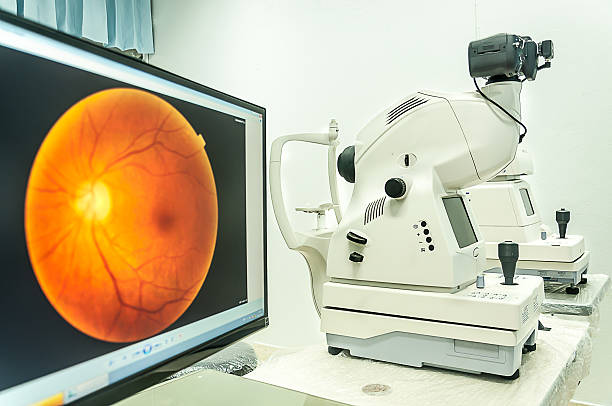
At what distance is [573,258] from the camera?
1528 millimetres

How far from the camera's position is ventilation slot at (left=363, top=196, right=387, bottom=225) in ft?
3.60

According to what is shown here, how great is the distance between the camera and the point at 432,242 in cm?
102

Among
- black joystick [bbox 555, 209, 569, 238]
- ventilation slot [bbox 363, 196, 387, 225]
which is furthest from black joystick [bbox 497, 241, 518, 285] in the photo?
black joystick [bbox 555, 209, 569, 238]

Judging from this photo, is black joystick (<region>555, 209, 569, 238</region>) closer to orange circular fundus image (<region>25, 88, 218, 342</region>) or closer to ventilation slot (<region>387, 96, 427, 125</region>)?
ventilation slot (<region>387, 96, 427, 125</region>)

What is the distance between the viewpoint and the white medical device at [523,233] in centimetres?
154

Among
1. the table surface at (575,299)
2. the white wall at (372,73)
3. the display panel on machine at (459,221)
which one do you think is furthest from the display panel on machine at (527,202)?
the display panel on machine at (459,221)

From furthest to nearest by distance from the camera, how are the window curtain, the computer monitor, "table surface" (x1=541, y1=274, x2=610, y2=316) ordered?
the window curtain < "table surface" (x1=541, y1=274, x2=610, y2=316) < the computer monitor

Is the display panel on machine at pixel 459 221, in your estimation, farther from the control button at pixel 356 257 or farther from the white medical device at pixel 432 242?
the control button at pixel 356 257

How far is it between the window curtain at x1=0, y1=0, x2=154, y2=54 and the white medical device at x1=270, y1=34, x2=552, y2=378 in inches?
88.8

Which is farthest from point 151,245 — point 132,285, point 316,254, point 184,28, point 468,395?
point 184,28

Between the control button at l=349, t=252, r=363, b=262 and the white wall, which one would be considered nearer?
the control button at l=349, t=252, r=363, b=262

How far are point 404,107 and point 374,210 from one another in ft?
0.80

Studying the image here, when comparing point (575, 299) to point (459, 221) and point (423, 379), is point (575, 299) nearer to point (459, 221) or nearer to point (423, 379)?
point (459, 221)

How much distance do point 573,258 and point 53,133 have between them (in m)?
1.54
